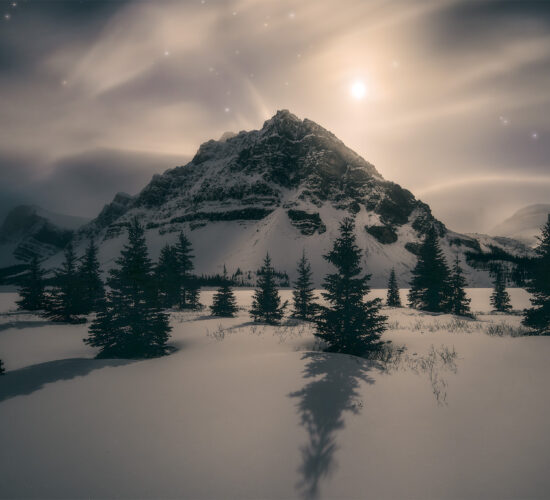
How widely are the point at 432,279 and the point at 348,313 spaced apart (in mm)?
21302

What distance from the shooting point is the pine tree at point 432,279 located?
25734mm

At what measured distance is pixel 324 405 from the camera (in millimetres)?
5102

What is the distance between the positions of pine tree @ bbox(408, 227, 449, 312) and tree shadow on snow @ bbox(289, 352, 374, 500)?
22730 millimetres

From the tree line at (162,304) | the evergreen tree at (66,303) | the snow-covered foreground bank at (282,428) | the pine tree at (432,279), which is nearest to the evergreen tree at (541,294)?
the tree line at (162,304)

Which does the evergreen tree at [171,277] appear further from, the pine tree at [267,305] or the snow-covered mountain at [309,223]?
the snow-covered mountain at [309,223]

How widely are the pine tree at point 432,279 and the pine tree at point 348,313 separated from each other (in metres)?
19.8

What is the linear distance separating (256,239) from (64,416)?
147 meters

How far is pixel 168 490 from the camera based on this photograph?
11.1 ft

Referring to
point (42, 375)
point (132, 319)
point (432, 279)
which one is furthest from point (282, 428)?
point (432, 279)

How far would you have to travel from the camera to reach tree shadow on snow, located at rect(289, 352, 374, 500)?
369 centimetres

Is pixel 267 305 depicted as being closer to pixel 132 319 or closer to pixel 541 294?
pixel 132 319

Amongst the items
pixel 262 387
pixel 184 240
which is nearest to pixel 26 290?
pixel 184 240

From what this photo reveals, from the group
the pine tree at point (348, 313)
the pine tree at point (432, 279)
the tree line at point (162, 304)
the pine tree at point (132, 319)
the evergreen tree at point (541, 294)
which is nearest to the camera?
the pine tree at point (348, 313)

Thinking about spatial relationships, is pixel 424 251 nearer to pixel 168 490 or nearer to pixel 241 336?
pixel 241 336
